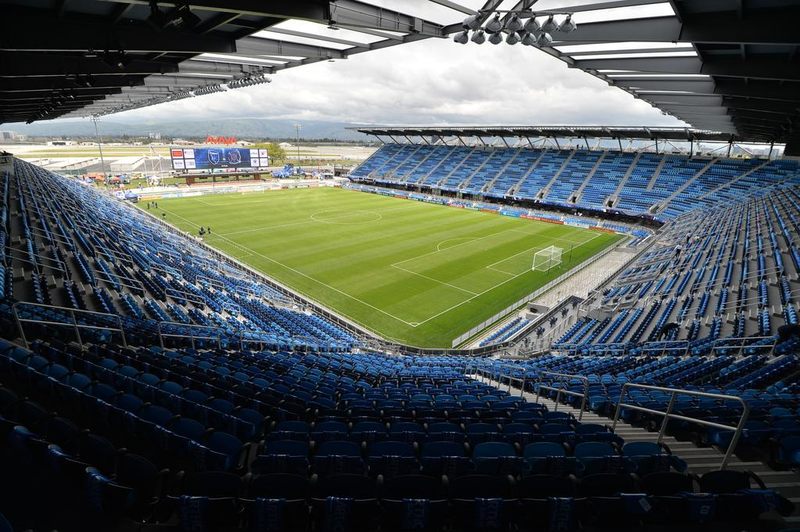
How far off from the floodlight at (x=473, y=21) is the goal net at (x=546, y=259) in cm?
2547

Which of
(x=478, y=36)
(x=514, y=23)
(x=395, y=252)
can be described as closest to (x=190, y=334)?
(x=478, y=36)

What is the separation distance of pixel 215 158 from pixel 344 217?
120 feet

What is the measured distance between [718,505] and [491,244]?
36.3 meters

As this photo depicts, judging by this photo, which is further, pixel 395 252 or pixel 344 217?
pixel 344 217

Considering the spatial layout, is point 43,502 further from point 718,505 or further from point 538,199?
point 538,199

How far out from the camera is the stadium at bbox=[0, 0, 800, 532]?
3.93 meters

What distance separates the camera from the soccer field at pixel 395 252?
24812 mm

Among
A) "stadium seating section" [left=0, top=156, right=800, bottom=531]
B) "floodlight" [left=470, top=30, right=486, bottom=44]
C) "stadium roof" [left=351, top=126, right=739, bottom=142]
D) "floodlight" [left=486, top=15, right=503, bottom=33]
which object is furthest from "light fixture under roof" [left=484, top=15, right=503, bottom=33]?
"stadium roof" [left=351, top=126, right=739, bottom=142]

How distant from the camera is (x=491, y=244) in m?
39.4

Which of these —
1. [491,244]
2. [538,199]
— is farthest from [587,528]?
[538,199]

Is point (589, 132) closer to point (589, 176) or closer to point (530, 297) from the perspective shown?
point (589, 176)

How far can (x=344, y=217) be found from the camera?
4981 cm

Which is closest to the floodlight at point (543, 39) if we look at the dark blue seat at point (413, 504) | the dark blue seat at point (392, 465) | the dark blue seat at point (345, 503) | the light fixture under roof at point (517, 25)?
the light fixture under roof at point (517, 25)

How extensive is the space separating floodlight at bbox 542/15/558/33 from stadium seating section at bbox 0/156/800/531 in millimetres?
8408
